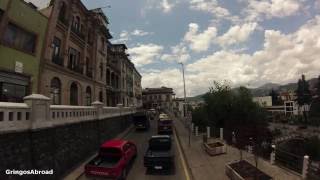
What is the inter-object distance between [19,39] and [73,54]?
1225 centimetres

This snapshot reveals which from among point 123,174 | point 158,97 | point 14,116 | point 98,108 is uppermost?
point 158,97

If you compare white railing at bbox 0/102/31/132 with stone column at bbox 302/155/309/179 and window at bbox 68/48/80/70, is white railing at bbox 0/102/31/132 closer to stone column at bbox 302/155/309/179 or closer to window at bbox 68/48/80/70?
stone column at bbox 302/155/309/179

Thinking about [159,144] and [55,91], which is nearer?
[159,144]

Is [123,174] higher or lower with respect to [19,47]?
lower

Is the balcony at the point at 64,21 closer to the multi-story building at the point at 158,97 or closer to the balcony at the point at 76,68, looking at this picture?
the balcony at the point at 76,68

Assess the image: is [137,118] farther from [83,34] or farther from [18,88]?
[18,88]

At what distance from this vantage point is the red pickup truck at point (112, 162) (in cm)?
1619

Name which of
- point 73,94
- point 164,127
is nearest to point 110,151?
point 73,94

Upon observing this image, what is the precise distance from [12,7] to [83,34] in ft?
55.8

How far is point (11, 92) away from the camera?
73.7ft

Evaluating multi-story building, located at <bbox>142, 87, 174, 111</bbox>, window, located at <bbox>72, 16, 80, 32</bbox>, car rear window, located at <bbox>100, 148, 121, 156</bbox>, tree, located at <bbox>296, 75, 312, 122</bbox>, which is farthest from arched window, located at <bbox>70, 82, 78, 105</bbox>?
multi-story building, located at <bbox>142, 87, 174, 111</bbox>

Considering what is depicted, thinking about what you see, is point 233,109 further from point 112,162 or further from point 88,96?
point 112,162

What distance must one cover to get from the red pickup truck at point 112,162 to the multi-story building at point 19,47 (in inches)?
352

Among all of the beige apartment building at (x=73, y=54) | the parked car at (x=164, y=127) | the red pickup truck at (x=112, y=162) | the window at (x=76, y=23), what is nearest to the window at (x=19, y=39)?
the beige apartment building at (x=73, y=54)
